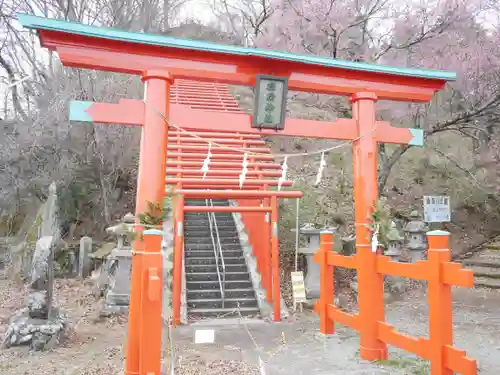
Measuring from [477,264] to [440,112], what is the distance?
4.42m

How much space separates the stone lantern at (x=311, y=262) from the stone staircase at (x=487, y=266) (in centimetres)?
435

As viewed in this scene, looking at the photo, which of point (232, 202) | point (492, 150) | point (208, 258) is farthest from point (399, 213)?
point (208, 258)

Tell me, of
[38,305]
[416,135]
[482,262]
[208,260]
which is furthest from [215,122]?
[482,262]

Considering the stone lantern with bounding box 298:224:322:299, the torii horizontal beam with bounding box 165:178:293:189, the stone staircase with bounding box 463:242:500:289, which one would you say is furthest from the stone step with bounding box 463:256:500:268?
the torii horizontal beam with bounding box 165:178:293:189

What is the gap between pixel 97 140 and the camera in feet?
35.8

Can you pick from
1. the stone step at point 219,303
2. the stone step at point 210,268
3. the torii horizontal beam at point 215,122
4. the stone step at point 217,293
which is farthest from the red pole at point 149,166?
the stone step at point 210,268

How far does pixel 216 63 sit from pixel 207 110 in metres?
0.56

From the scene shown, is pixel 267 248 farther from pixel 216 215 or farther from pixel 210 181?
pixel 216 215

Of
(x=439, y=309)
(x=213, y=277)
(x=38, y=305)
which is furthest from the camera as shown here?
(x=213, y=277)

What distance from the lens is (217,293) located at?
892 centimetres

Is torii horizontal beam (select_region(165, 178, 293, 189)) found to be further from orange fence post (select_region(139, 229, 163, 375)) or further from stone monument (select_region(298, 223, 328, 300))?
orange fence post (select_region(139, 229, 163, 375))

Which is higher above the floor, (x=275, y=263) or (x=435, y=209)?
(x=435, y=209)

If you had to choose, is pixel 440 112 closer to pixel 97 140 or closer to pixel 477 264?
pixel 477 264

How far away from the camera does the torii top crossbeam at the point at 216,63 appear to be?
15.5 ft
